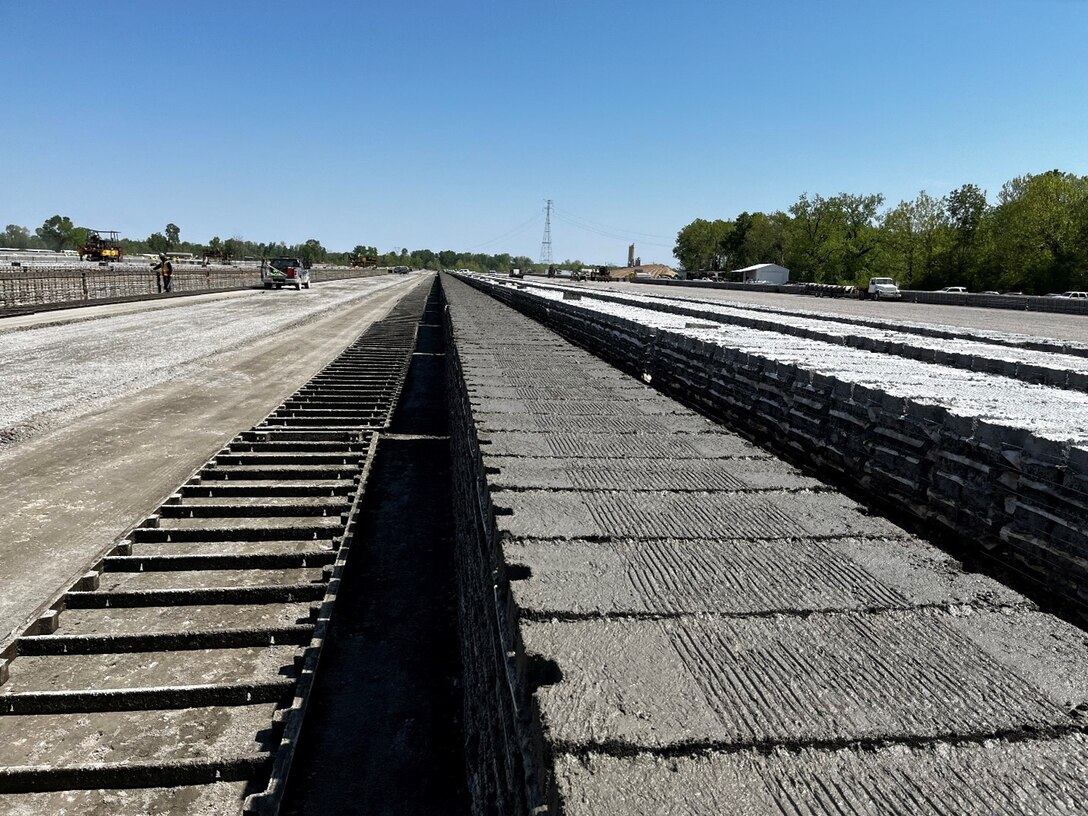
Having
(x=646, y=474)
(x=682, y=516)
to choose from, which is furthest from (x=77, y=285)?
(x=682, y=516)

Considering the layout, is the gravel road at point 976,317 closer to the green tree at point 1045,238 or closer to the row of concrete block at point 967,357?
the row of concrete block at point 967,357

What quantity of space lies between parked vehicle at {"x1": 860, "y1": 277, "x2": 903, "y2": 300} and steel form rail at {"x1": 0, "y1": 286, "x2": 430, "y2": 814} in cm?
4633

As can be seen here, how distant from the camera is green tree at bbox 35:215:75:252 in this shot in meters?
172

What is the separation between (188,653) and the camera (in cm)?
476

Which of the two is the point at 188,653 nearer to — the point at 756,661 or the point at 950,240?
the point at 756,661

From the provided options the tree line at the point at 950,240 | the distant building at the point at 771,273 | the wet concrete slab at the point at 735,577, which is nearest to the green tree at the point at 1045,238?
the tree line at the point at 950,240

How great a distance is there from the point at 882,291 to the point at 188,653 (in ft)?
163

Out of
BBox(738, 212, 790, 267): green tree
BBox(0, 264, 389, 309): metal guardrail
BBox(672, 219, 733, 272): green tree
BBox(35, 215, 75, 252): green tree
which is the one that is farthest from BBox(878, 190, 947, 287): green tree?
BBox(35, 215, 75, 252): green tree

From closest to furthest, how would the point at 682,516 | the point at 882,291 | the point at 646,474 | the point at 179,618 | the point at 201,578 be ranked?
the point at 682,516 → the point at 646,474 → the point at 179,618 → the point at 201,578 → the point at 882,291

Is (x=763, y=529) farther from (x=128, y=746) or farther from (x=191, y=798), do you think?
(x=128, y=746)

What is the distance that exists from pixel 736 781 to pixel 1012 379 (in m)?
5.08

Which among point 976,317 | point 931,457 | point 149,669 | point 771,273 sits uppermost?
point 771,273

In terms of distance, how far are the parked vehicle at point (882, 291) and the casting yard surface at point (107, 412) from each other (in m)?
36.0

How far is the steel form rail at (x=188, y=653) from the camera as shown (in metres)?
3.61
